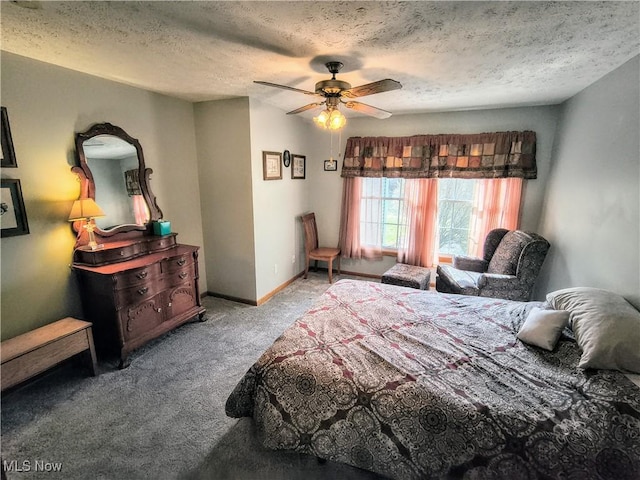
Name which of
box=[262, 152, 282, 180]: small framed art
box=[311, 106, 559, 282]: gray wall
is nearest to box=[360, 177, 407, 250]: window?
box=[311, 106, 559, 282]: gray wall

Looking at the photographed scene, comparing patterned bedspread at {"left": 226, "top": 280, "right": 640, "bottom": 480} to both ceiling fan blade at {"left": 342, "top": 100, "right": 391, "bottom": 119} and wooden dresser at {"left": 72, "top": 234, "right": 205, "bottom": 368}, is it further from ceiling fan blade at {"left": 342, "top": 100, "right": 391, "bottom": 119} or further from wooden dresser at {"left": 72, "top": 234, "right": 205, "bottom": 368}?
ceiling fan blade at {"left": 342, "top": 100, "right": 391, "bottom": 119}

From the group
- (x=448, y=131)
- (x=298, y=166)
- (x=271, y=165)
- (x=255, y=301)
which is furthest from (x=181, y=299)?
(x=448, y=131)

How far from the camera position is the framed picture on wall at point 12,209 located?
6.99 ft

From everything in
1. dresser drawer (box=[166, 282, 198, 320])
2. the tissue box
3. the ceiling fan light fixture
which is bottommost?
dresser drawer (box=[166, 282, 198, 320])

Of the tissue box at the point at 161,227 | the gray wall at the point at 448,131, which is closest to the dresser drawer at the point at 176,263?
the tissue box at the point at 161,227

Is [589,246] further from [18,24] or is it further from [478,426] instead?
[18,24]

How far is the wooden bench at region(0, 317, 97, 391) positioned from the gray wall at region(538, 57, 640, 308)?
13.1 feet

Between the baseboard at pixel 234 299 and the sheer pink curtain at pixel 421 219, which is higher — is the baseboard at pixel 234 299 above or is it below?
below

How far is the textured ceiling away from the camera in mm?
1504

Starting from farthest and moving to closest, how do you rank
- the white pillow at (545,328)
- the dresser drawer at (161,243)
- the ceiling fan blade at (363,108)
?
the dresser drawer at (161,243), the ceiling fan blade at (363,108), the white pillow at (545,328)

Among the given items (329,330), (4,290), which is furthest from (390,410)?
(4,290)

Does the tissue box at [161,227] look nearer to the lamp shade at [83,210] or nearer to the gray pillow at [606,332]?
the lamp shade at [83,210]

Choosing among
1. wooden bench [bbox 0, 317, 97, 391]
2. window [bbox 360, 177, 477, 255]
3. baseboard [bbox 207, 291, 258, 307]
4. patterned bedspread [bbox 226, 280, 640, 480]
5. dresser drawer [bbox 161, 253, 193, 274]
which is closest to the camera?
patterned bedspread [bbox 226, 280, 640, 480]

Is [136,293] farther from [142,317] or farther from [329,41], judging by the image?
[329,41]
